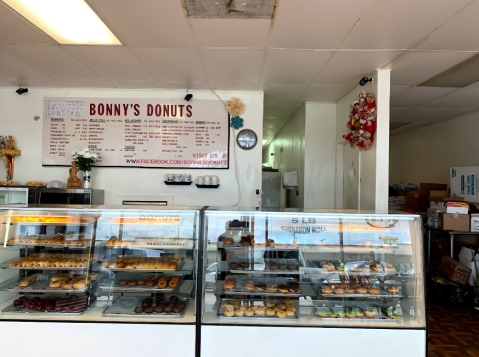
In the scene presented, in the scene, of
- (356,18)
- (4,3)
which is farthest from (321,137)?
(4,3)

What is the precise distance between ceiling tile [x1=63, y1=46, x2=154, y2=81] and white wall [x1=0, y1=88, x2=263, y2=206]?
0.63 metres

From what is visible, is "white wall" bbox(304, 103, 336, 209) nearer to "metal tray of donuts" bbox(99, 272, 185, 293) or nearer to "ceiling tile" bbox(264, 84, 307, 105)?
"ceiling tile" bbox(264, 84, 307, 105)

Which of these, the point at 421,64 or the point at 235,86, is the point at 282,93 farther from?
the point at 421,64

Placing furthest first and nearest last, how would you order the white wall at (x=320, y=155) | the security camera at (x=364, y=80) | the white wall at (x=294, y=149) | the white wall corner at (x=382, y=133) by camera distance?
the white wall at (x=294, y=149)
the white wall at (x=320, y=155)
the security camera at (x=364, y=80)
the white wall corner at (x=382, y=133)

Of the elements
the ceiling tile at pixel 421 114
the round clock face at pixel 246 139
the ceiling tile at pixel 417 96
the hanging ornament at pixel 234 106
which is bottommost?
the round clock face at pixel 246 139

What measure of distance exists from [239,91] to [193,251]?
2.67 m

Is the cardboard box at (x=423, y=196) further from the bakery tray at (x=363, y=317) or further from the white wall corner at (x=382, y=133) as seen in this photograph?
the bakery tray at (x=363, y=317)

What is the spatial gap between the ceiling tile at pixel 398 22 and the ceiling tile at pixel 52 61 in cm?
271

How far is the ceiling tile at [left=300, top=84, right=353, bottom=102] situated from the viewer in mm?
4113

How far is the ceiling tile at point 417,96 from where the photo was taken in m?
4.22

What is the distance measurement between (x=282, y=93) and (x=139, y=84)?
1915 millimetres

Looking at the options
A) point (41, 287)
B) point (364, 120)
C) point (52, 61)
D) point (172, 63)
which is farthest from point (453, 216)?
point (52, 61)

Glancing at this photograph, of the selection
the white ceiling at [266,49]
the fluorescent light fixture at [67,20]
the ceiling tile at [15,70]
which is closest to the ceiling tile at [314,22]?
the white ceiling at [266,49]

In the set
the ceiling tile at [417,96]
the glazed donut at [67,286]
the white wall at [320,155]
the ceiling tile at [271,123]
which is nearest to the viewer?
the glazed donut at [67,286]
